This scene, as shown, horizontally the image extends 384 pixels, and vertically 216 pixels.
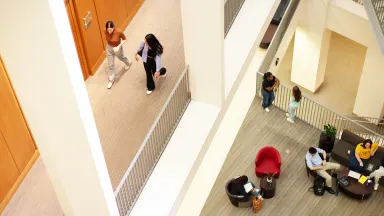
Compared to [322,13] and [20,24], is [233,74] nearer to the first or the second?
[20,24]

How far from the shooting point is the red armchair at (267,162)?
12.9 m

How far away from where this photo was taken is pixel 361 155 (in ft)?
40.8

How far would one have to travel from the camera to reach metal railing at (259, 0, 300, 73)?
13758 millimetres

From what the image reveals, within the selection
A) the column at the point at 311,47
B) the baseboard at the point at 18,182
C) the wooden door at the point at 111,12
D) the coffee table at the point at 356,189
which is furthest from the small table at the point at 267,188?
the column at the point at 311,47

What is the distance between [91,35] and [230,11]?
2.55m

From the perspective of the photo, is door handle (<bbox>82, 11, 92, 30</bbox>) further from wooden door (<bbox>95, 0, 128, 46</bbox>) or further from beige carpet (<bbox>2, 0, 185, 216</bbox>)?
beige carpet (<bbox>2, 0, 185, 216</bbox>)

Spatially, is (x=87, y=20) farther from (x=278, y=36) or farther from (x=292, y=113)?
(x=278, y=36)

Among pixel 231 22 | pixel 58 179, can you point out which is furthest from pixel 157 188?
pixel 231 22

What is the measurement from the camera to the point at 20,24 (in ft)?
17.1

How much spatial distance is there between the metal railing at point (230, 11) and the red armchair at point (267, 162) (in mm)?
3520

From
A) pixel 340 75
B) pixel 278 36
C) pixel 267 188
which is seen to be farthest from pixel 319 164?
pixel 340 75

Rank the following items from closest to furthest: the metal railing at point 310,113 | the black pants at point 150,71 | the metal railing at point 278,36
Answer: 1. the black pants at point 150,71
2. the metal railing at point 278,36
3. the metal railing at point 310,113

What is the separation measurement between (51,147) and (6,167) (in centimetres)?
329

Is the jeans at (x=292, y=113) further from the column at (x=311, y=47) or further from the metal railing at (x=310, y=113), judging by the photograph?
the column at (x=311, y=47)
